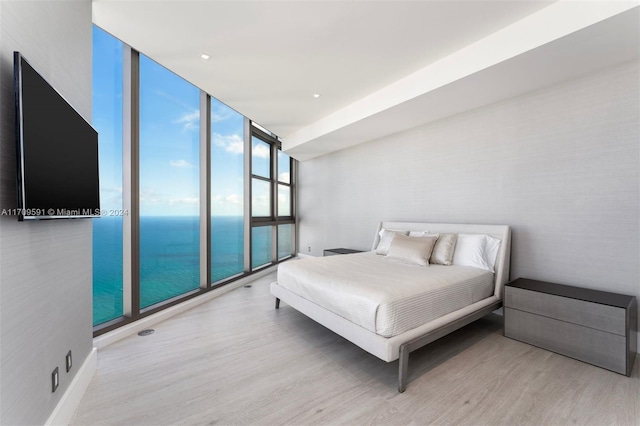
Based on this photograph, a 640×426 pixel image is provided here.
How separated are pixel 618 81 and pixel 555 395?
274cm

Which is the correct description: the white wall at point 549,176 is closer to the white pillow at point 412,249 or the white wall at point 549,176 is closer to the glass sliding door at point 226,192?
the white pillow at point 412,249

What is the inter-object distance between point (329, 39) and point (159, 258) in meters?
3.11

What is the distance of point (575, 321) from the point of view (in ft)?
7.45

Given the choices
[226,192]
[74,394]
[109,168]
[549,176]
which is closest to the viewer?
[74,394]

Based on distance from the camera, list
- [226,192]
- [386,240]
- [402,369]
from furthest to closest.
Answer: [226,192], [386,240], [402,369]

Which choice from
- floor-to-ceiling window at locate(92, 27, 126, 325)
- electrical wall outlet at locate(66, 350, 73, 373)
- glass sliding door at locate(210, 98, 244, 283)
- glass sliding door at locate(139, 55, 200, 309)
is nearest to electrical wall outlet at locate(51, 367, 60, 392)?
electrical wall outlet at locate(66, 350, 73, 373)

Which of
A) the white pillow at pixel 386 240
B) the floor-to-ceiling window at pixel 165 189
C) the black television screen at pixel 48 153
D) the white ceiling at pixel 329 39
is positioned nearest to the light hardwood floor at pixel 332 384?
the floor-to-ceiling window at pixel 165 189

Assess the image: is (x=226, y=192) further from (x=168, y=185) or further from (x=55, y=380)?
(x=55, y=380)

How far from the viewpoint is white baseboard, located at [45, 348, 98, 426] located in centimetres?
148

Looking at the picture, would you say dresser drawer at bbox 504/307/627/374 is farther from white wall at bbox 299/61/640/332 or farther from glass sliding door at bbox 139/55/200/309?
glass sliding door at bbox 139/55/200/309

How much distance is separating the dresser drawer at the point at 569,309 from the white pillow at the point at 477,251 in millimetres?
429

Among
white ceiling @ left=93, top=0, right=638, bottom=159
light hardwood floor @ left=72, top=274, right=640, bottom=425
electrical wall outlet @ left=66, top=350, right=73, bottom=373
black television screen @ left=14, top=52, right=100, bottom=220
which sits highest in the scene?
white ceiling @ left=93, top=0, right=638, bottom=159

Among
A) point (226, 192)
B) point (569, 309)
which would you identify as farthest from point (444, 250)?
point (226, 192)

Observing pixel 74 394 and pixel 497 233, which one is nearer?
Answer: pixel 74 394
